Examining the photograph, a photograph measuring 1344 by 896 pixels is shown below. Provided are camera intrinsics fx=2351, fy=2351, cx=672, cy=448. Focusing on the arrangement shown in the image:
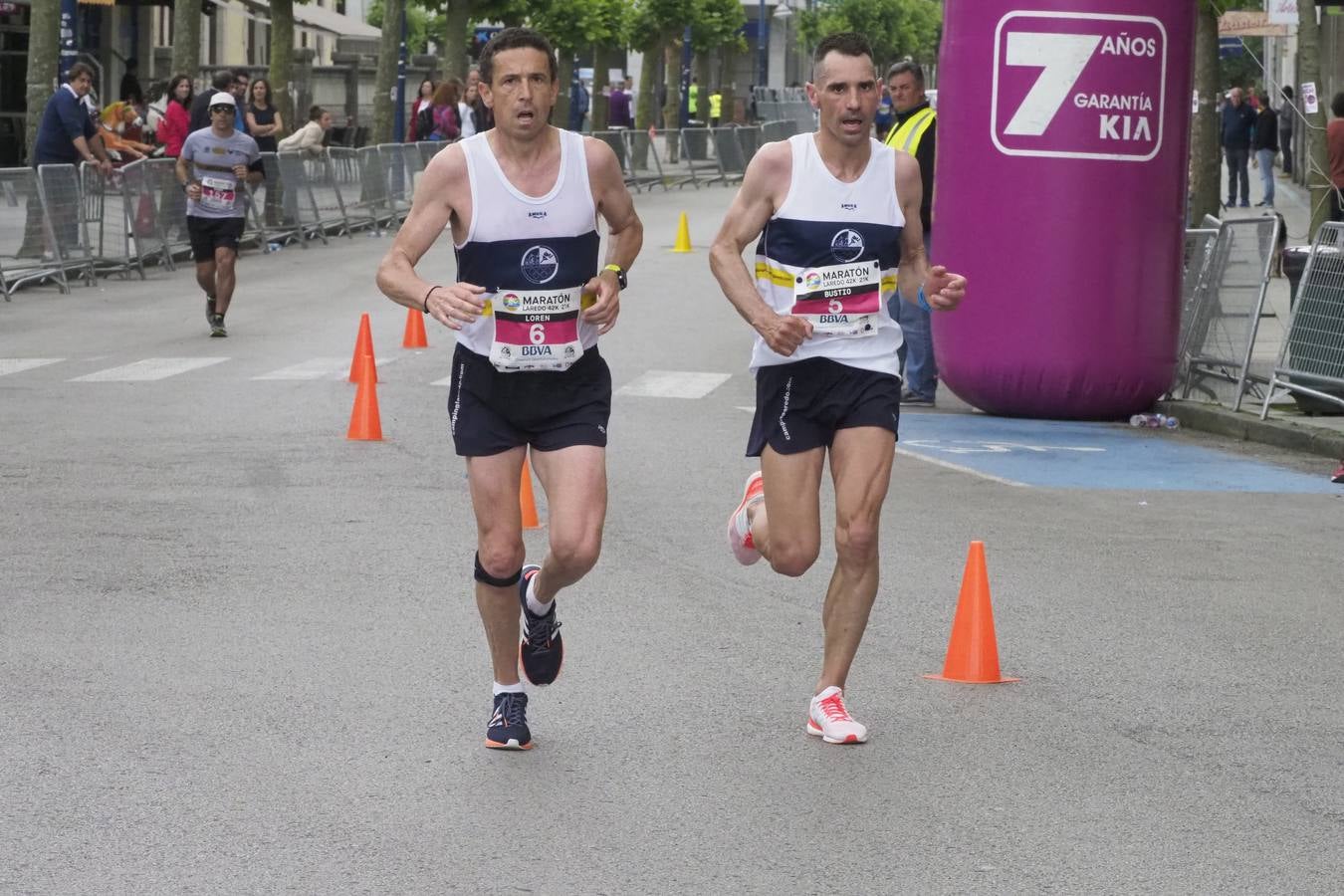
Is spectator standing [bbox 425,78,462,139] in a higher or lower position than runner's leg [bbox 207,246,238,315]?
higher

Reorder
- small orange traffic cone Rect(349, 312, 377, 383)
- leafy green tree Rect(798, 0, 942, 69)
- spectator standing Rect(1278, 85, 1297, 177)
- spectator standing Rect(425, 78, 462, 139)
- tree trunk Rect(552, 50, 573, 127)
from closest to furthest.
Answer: small orange traffic cone Rect(349, 312, 377, 383) < spectator standing Rect(425, 78, 462, 139) < spectator standing Rect(1278, 85, 1297, 177) < tree trunk Rect(552, 50, 573, 127) < leafy green tree Rect(798, 0, 942, 69)

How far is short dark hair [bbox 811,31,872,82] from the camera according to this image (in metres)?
6.53

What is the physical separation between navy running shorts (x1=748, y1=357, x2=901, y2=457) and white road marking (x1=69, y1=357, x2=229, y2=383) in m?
9.93

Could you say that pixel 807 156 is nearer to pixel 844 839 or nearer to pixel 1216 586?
pixel 844 839

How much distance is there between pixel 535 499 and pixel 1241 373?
230 inches

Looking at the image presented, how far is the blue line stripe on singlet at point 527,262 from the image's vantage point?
6.13m

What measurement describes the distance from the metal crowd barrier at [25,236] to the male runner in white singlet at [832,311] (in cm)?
1558

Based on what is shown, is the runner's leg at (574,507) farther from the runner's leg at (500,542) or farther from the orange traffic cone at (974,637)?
the orange traffic cone at (974,637)

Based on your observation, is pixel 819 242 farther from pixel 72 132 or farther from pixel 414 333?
pixel 72 132

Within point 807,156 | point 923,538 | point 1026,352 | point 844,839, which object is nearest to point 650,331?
point 1026,352

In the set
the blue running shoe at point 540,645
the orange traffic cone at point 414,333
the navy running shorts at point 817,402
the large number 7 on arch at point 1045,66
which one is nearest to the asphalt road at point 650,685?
the blue running shoe at point 540,645

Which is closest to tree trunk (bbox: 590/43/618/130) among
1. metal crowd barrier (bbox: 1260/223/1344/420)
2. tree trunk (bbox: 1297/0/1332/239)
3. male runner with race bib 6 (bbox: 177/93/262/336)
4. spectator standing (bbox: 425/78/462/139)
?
spectator standing (bbox: 425/78/462/139)

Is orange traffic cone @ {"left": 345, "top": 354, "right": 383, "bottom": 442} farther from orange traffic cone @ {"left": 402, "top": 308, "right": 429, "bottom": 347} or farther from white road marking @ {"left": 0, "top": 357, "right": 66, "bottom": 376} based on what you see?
orange traffic cone @ {"left": 402, "top": 308, "right": 429, "bottom": 347}

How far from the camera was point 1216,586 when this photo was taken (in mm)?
9156
